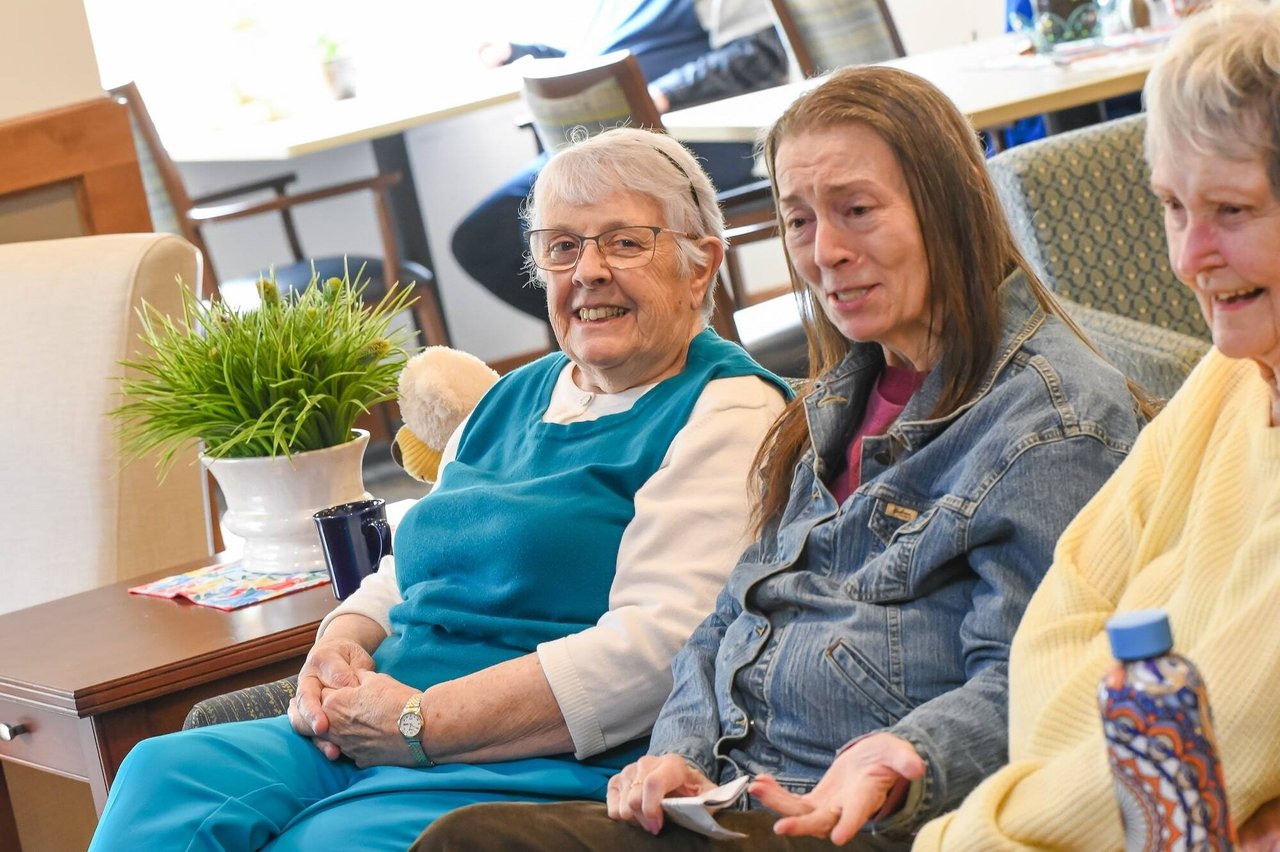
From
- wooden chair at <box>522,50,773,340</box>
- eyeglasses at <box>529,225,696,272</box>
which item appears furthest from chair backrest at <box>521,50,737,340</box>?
eyeglasses at <box>529,225,696,272</box>

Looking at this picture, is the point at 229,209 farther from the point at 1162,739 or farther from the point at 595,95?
the point at 1162,739

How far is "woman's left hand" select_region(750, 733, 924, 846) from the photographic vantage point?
1.23 meters

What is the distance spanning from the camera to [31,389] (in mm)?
2529

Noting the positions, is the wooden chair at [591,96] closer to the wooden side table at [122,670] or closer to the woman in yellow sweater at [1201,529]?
the wooden side table at [122,670]

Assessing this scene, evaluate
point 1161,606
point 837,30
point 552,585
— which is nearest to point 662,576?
point 552,585

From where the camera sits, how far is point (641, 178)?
188 centimetres

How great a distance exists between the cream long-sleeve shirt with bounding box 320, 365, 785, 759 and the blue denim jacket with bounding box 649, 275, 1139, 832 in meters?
0.12

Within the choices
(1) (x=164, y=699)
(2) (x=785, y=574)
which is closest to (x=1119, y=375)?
(2) (x=785, y=574)

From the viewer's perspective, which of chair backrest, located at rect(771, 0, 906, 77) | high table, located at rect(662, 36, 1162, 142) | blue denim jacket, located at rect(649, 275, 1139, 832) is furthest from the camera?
A: chair backrest, located at rect(771, 0, 906, 77)

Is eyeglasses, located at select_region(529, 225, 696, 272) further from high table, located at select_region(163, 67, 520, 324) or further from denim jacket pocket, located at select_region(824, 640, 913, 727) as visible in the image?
high table, located at select_region(163, 67, 520, 324)

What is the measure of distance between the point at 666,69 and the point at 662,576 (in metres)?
3.98

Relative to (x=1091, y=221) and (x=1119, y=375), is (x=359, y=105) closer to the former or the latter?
(x=1091, y=221)

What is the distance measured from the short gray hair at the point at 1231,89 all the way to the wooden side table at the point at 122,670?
1.26 metres

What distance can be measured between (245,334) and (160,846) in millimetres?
732
